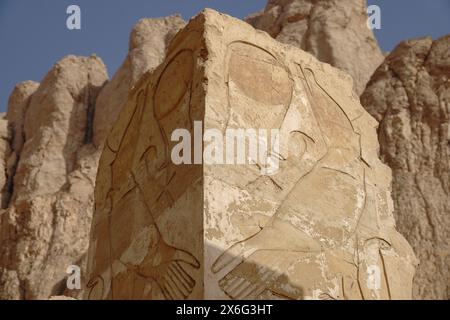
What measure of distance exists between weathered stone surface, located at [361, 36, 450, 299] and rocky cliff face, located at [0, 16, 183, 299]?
6.28 m

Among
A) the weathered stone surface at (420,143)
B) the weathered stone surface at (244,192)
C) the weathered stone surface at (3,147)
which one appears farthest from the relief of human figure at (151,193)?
the weathered stone surface at (3,147)

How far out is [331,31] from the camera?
19.2 m

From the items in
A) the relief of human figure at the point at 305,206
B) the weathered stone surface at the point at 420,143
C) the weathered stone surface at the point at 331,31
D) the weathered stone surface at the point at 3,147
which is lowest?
the relief of human figure at the point at 305,206

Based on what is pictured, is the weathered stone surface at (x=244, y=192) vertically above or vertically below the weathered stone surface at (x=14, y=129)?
below

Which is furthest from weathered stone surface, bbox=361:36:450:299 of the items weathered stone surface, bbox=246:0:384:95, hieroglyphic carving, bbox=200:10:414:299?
hieroglyphic carving, bbox=200:10:414:299

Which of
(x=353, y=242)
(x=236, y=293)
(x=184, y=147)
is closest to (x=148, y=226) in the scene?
(x=184, y=147)

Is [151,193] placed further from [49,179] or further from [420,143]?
[49,179]

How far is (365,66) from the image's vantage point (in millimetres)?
18516

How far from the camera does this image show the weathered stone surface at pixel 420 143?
11.4 m

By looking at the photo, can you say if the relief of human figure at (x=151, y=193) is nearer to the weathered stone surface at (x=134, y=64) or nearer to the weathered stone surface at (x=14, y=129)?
the weathered stone surface at (x=134, y=64)

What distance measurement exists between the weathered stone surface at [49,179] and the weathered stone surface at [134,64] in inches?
21.9

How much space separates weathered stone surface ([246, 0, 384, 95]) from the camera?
18.5 metres

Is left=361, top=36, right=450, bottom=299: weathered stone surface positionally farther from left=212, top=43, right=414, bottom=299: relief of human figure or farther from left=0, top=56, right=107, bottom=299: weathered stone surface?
left=0, top=56, right=107, bottom=299: weathered stone surface
